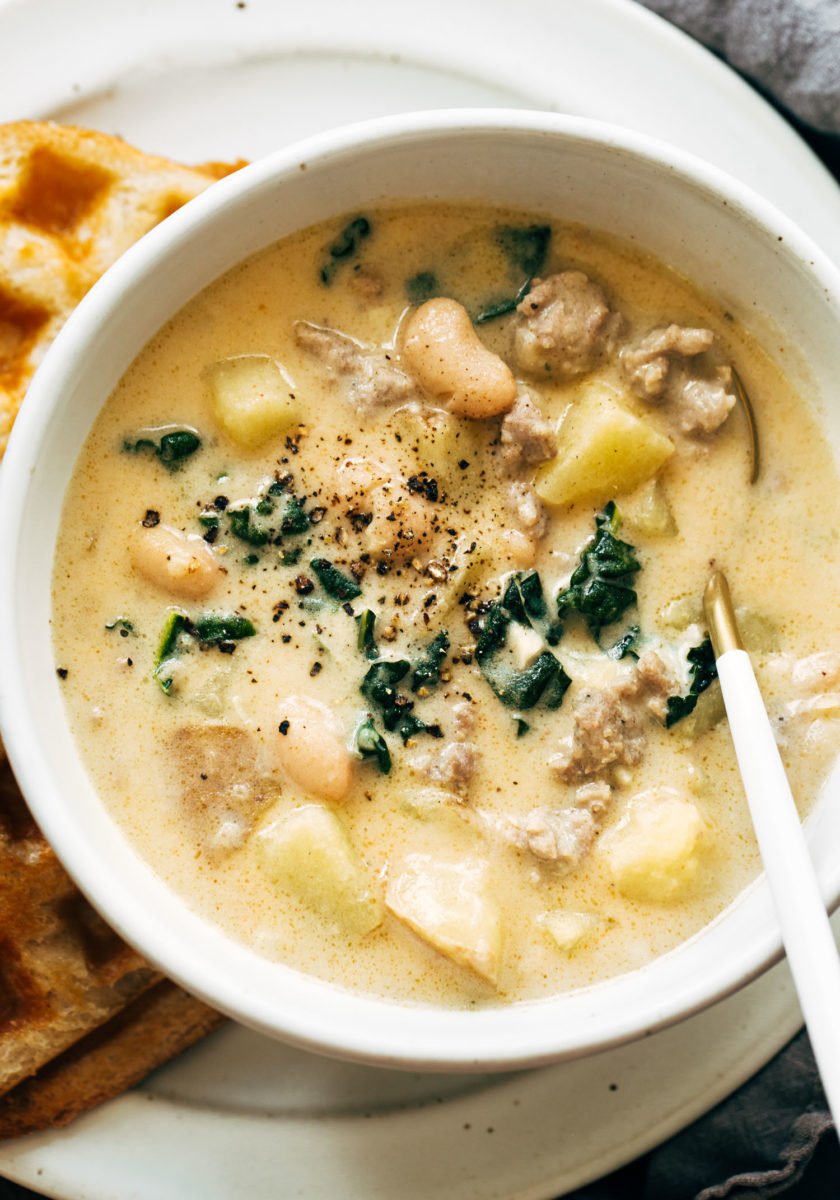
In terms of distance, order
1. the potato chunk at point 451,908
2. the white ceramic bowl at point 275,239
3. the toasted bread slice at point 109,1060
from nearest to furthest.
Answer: the white ceramic bowl at point 275,239, the potato chunk at point 451,908, the toasted bread slice at point 109,1060

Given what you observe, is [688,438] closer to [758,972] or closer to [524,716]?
[524,716]

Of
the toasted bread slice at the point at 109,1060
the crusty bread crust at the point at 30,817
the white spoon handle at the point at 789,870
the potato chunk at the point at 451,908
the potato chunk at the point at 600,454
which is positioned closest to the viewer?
the white spoon handle at the point at 789,870

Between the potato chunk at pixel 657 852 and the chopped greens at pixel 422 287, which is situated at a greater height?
the chopped greens at pixel 422 287

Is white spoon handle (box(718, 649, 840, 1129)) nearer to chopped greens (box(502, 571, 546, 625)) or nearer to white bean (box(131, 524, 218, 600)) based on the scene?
chopped greens (box(502, 571, 546, 625))

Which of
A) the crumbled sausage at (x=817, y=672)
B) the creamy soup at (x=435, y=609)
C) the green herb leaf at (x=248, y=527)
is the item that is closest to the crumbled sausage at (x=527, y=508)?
the creamy soup at (x=435, y=609)

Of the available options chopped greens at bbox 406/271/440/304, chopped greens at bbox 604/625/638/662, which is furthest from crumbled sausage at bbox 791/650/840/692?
chopped greens at bbox 406/271/440/304

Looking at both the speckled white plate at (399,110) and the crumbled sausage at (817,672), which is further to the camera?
the speckled white plate at (399,110)

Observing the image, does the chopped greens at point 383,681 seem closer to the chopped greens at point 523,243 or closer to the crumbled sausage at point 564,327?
the crumbled sausage at point 564,327

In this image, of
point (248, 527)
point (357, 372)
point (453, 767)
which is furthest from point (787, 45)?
point (453, 767)

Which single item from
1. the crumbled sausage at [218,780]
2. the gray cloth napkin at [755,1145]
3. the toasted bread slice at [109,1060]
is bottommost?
the toasted bread slice at [109,1060]

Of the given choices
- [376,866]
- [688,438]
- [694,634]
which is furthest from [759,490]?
[376,866]
